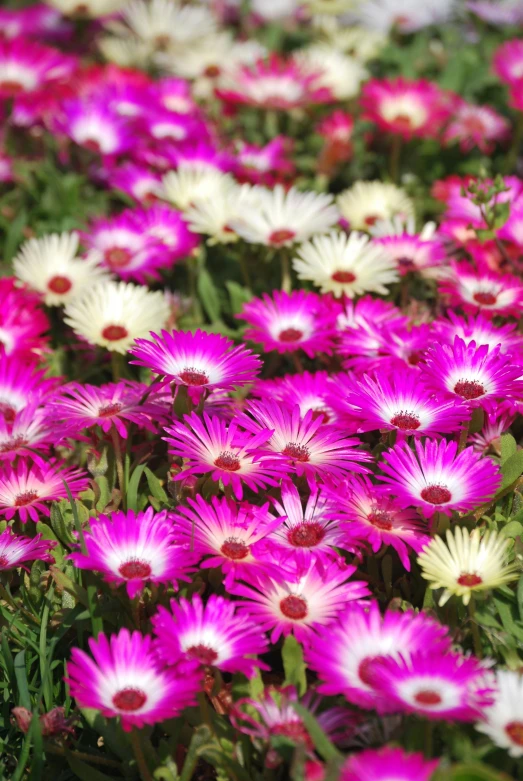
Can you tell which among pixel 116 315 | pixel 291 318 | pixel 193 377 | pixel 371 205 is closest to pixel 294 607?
pixel 193 377

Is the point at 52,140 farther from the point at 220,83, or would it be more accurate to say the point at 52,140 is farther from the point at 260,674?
the point at 260,674

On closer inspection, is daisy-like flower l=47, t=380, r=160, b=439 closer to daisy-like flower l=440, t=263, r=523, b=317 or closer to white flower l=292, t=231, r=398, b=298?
white flower l=292, t=231, r=398, b=298

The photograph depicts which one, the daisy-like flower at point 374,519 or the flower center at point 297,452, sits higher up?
the flower center at point 297,452

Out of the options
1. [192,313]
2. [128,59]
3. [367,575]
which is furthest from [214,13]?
[367,575]

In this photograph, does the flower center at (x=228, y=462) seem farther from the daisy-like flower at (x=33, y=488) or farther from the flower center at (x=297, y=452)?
the daisy-like flower at (x=33, y=488)

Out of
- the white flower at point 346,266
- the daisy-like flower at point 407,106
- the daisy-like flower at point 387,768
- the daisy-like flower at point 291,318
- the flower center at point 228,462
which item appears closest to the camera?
the daisy-like flower at point 387,768

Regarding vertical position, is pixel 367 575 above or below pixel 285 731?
above

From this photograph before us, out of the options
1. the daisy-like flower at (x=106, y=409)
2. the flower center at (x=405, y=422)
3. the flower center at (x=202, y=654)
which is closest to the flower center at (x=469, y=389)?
the flower center at (x=405, y=422)

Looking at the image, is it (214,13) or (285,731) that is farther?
(214,13)
